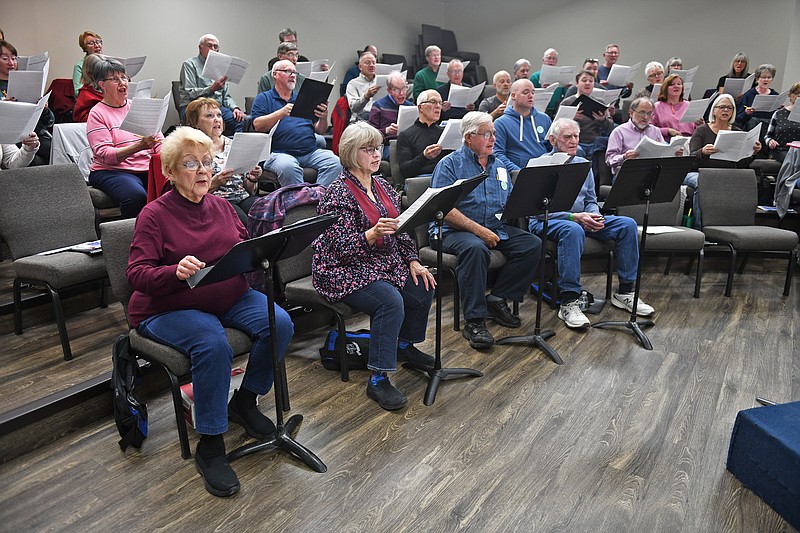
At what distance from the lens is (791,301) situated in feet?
13.0

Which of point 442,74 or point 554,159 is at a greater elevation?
point 442,74

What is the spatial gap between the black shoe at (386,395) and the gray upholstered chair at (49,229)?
1416 mm

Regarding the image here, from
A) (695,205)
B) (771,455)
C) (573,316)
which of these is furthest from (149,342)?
(695,205)

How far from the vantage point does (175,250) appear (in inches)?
81.4

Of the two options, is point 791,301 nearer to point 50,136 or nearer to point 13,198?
point 13,198

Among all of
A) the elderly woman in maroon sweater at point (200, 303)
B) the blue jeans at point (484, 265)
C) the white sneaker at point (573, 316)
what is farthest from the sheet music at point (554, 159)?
the elderly woman in maroon sweater at point (200, 303)

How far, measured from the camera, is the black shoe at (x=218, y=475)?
1.95m

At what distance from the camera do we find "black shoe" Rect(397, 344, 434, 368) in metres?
2.86

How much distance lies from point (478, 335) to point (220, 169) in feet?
5.57

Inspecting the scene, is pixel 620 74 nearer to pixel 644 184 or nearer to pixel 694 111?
pixel 694 111

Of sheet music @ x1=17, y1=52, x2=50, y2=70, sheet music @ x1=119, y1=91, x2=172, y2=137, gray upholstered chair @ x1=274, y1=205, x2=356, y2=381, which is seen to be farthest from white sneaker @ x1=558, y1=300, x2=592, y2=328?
sheet music @ x1=17, y1=52, x2=50, y2=70

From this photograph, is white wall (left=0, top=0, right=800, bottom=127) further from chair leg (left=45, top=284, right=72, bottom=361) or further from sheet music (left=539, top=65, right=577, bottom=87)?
chair leg (left=45, top=284, right=72, bottom=361)

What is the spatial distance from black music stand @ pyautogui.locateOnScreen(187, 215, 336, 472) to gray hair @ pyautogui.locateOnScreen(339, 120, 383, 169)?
645 millimetres

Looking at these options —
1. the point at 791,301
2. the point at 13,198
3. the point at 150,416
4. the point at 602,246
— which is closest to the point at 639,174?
the point at 602,246
